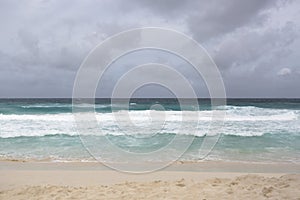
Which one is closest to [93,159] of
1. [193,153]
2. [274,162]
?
[193,153]

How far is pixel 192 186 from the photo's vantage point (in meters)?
6.27

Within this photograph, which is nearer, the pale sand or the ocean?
the pale sand

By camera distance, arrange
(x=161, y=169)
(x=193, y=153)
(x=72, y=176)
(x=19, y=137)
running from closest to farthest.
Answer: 1. (x=72, y=176)
2. (x=161, y=169)
3. (x=193, y=153)
4. (x=19, y=137)

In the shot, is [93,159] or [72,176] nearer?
[72,176]

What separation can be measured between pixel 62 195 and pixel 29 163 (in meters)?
4.17

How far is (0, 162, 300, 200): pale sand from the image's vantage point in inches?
222

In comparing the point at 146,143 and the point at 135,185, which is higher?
the point at 135,185

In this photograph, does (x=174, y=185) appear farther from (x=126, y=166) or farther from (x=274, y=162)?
(x=274, y=162)

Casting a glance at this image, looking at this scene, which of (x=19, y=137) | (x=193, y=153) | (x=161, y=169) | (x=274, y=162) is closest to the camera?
(x=161, y=169)

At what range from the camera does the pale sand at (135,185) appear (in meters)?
5.65

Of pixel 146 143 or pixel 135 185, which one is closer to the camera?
pixel 135 185

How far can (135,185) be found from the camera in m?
6.56

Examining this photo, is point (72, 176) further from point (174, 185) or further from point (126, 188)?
point (174, 185)

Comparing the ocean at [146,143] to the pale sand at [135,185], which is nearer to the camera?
the pale sand at [135,185]
